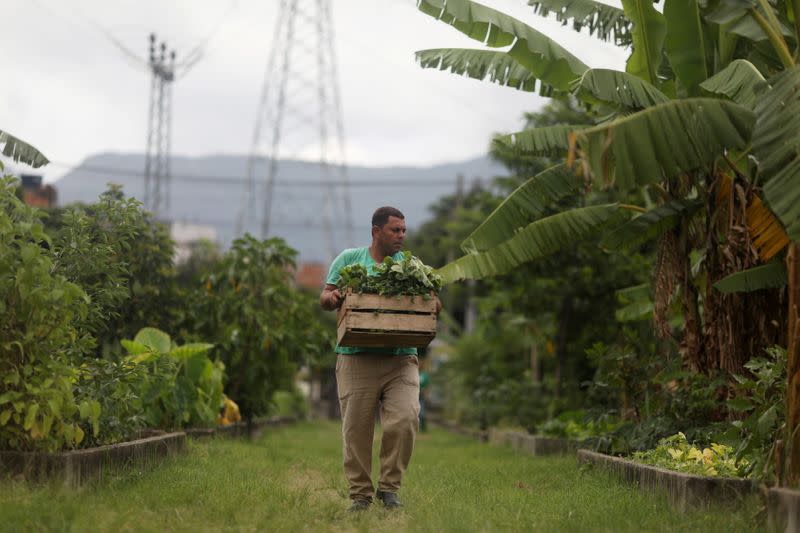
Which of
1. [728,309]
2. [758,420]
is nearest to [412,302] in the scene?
[758,420]

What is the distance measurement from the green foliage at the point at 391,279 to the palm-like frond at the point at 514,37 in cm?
425

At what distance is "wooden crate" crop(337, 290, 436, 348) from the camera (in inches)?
316

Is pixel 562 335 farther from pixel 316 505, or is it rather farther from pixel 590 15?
pixel 316 505

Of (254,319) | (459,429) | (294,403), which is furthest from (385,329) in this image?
(294,403)

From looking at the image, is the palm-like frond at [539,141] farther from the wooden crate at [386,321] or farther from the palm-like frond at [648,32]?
the wooden crate at [386,321]

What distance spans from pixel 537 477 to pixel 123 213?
15.7 feet

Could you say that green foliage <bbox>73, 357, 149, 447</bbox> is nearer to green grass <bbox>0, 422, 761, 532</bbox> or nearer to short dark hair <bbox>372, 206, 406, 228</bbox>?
green grass <bbox>0, 422, 761, 532</bbox>

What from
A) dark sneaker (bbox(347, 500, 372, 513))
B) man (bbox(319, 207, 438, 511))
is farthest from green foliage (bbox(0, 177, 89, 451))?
dark sneaker (bbox(347, 500, 372, 513))

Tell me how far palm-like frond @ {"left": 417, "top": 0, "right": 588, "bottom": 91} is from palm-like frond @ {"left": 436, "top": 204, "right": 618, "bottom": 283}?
149cm

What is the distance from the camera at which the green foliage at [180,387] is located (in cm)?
1295

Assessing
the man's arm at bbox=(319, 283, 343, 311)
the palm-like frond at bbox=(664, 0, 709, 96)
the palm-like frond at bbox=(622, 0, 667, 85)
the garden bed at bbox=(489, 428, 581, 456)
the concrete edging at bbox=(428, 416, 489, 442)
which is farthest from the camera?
the concrete edging at bbox=(428, 416, 489, 442)

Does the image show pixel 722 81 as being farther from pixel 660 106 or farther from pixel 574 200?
pixel 574 200

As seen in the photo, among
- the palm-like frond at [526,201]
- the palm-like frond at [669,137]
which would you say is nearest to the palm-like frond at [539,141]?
the palm-like frond at [526,201]

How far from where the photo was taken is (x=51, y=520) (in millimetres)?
6500
